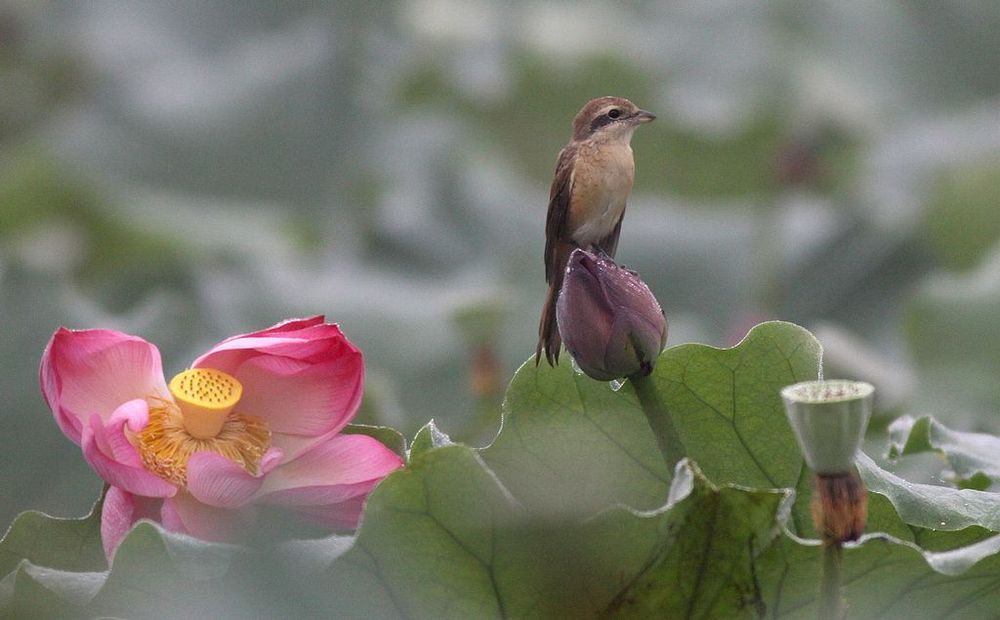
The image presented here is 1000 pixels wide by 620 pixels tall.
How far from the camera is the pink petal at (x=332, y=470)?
48.9 inches

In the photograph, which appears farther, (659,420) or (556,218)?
(556,218)

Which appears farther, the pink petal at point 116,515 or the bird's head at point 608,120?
the bird's head at point 608,120

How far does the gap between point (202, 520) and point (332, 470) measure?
112 mm

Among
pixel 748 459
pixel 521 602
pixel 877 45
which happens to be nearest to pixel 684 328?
pixel 748 459

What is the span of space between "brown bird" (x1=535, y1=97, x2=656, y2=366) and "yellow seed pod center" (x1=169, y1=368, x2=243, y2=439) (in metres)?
0.42

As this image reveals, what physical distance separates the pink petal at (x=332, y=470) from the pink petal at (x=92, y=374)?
0.14 meters

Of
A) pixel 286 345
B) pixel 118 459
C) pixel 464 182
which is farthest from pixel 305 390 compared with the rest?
pixel 464 182

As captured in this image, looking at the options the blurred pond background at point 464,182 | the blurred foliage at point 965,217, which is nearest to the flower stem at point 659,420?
the blurred pond background at point 464,182

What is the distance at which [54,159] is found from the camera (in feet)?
14.6

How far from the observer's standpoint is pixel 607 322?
1.16 meters

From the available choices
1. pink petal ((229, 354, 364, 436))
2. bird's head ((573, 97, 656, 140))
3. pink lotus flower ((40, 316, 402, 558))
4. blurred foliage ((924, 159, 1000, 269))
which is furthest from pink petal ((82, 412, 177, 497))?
blurred foliage ((924, 159, 1000, 269))

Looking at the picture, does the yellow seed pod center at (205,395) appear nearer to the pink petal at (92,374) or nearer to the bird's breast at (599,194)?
the pink petal at (92,374)

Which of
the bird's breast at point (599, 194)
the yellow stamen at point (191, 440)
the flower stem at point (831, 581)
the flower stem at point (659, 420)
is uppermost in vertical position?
the bird's breast at point (599, 194)

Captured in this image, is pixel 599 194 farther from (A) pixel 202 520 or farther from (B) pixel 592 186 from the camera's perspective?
(A) pixel 202 520
